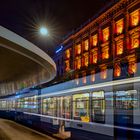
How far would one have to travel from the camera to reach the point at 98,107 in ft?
54.8

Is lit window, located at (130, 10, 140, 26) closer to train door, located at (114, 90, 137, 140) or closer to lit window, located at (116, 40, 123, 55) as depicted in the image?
lit window, located at (116, 40, 123, 55)

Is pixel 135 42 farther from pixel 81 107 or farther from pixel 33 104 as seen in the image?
pixel 81 107

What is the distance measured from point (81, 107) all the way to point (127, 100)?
4.04m

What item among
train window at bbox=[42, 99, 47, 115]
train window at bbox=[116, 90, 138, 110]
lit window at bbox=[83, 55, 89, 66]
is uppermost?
lit window at bbox=[83, 55, 89, 66]

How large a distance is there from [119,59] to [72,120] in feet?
145

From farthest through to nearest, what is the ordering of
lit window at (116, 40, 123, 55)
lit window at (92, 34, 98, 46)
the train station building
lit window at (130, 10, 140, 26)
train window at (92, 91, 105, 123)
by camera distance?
lit window at (92, 34, 98, 46) → lit window at (116, 40, 123, 55) → lit window at (130, 10, 140, 26) → train window at (92, 91, 105, 123) → the train station building

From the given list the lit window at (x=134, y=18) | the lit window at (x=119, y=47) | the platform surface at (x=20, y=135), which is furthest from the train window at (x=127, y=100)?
the lit window at (x=119, y=47)

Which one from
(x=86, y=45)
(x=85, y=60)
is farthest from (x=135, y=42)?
(x=85, y=60)

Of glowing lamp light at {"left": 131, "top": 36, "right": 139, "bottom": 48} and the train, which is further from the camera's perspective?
glowing lamp light at {"left": 131, "top": 36, "right": 139, "bottom": 48}

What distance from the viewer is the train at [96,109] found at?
14944 mm

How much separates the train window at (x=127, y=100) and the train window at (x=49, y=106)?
27.9 feet

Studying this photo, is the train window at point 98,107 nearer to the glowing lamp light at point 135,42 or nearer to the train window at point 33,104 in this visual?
the train window at point 33,104

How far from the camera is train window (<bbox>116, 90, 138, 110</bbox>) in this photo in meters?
14.5

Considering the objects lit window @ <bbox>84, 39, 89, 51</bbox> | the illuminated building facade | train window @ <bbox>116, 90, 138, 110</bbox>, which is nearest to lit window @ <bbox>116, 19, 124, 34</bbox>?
the illuminated building facade
